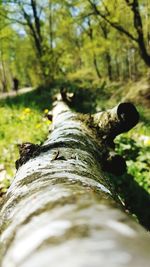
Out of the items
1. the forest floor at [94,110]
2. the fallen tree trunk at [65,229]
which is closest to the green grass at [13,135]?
the forest floor at [94,110]

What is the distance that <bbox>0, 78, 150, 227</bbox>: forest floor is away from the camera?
5.83 metres

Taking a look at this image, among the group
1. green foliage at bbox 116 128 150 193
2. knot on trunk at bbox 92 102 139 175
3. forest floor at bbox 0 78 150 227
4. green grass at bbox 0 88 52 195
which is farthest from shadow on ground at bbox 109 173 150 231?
green grass at bbox 0 88 52 195

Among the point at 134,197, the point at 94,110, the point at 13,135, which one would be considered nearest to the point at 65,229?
the point at 134,197

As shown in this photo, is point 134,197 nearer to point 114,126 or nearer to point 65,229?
point 114,126

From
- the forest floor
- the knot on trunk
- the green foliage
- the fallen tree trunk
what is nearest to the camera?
the fallen tree trunk

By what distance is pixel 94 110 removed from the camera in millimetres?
12344

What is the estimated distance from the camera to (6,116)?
34.0 ft

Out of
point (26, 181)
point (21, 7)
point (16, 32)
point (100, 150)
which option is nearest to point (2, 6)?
point (21, 7)

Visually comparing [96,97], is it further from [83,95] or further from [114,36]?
[114,36]

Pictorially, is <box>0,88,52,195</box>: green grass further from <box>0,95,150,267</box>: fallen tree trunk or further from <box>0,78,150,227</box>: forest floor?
<box>0,95,150,267</box>: fallen tree trunk

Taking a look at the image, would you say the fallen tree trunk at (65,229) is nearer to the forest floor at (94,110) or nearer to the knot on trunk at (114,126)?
the knot on trunk at (114,126)

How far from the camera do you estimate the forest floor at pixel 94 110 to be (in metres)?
5.83

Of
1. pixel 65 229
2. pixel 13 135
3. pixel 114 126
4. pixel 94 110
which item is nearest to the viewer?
pixel 65 229

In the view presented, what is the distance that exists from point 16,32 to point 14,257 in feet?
99.9
